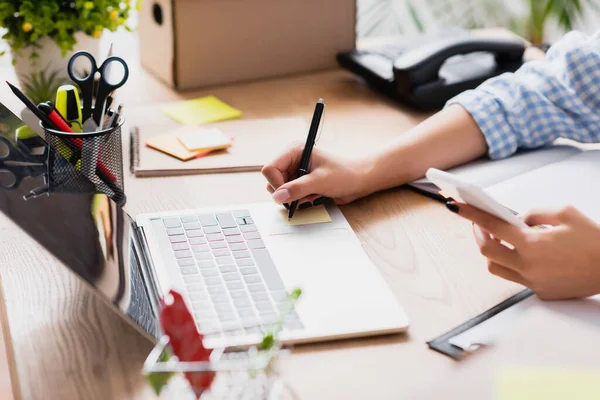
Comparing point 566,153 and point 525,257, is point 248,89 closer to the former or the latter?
point 566,153

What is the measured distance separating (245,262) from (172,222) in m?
0.13

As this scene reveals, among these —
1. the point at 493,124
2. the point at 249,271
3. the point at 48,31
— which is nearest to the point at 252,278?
the point at 249,271

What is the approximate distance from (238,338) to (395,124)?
0.65 metres

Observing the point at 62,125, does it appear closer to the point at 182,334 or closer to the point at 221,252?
the point at 221,252

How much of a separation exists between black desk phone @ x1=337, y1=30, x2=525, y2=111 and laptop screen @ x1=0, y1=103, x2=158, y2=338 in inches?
24.8

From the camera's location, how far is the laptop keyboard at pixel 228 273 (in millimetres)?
744

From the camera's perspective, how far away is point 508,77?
1.16m

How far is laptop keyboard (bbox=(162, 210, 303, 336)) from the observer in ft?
2.44

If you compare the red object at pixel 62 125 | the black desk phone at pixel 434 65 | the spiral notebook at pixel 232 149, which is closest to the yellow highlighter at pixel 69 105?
the red object at pixel 62 125

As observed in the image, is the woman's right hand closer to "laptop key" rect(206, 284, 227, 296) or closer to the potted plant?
"laptop key" rect(206, 284, 227, 296)

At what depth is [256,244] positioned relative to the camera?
0.88 meters

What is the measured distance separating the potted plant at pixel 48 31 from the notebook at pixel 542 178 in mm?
569

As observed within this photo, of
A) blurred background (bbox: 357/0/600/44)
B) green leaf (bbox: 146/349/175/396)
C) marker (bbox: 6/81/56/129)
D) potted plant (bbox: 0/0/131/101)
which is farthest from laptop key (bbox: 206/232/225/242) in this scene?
blurred background (bbox: 357/0/600/44)

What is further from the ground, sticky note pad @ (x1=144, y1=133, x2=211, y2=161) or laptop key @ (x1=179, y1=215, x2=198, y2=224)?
laptop key @ (x1=179, y1=215, x2=198, y2=224)
